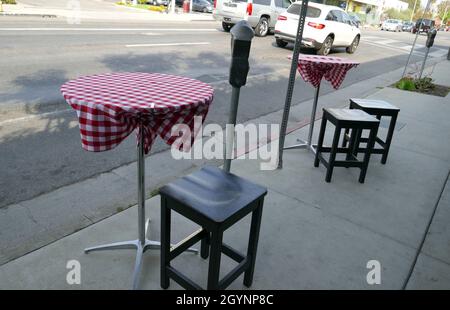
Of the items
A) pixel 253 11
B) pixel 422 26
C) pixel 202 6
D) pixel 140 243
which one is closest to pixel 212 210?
pixel 140 243

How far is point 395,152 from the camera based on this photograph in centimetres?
523

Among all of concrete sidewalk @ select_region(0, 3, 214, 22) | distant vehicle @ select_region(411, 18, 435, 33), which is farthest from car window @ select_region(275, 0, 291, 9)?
concrete sidewalk @ select_region(0, 3, 214, 22)

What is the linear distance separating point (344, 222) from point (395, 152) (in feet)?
7.45

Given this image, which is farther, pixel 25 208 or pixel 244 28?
pixel 25 208

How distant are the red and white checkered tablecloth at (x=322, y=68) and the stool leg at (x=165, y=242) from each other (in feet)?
9.69

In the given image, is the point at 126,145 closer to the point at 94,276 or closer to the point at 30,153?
the point at 30,153

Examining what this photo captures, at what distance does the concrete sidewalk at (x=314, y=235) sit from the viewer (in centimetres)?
265

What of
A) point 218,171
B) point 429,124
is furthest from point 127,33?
point 218,171

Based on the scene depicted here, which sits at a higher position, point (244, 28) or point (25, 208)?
point (244, 28)

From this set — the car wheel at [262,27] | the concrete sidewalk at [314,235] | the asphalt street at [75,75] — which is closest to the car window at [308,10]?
the asphalt street at [75,75]

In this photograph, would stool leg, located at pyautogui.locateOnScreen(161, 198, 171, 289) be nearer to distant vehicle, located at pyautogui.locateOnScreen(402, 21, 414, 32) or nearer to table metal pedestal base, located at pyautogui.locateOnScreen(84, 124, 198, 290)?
table metal pedestal base, located at pyautogui.locateOnScreen(84, 124, 198, 290)

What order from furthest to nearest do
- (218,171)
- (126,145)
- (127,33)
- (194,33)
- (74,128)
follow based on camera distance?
(194,33) < (127,33) < (74,128) < (126,145) < (218,171)
